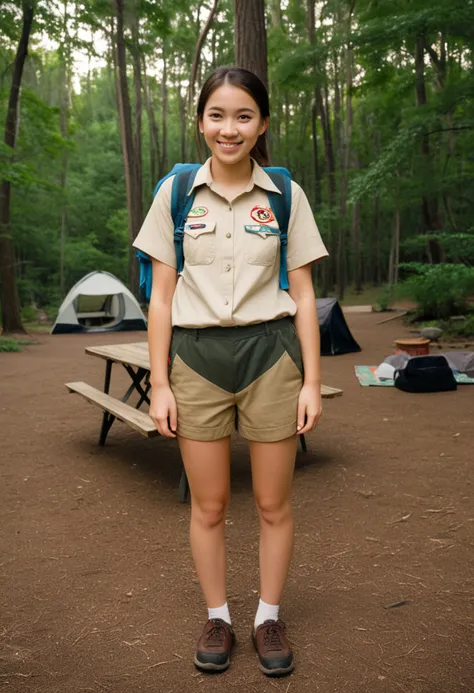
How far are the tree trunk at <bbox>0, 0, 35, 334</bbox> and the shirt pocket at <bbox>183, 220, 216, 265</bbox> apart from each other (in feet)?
42.2

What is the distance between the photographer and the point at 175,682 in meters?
2.15

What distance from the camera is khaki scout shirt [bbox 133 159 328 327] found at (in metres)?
1.98

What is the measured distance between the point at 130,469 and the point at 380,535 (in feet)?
6.55

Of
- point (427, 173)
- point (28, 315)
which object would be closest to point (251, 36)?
Result: point (427, 173)

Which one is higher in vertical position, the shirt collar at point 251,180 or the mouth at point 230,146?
the mouth at point 230,146

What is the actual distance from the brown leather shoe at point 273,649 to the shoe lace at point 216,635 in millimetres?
128

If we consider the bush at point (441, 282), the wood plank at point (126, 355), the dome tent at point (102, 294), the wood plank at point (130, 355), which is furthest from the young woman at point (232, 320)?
the dome tent at point (102, 294)

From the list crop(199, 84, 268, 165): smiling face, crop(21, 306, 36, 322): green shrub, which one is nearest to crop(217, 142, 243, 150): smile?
crop(199, 84, 268, 165): smiling face

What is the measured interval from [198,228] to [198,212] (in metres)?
0.06

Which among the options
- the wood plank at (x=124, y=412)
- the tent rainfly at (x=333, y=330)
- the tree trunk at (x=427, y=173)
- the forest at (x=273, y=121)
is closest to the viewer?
the wood plank at (x=124, y=412)

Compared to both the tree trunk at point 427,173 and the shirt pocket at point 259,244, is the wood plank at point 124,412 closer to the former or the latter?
the shirt pocket at point 259,244

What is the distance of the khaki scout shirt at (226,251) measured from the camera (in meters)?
1.98

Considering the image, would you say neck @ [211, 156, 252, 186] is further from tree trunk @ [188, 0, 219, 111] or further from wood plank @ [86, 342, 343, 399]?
wood plank @ [86, 342, 343, 399]

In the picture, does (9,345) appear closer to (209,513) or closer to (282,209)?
(209,513)
